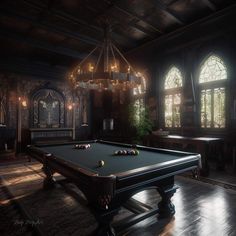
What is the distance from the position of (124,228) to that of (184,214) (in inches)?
39.9

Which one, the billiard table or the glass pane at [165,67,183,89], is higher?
the glass pane at [165,67,183,89]

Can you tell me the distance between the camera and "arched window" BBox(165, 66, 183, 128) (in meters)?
7.12

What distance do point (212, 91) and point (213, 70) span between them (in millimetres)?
659

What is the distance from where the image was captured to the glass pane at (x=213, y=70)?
19.5ft

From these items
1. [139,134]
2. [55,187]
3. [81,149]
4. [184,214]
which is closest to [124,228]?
[184,214]

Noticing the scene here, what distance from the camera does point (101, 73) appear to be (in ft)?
11.6

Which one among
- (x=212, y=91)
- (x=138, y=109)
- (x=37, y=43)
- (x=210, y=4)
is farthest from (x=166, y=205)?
(x=37, y=43)

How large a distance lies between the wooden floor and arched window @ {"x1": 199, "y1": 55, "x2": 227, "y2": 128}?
8.68ft

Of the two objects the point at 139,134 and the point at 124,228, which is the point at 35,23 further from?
the point at 124,228

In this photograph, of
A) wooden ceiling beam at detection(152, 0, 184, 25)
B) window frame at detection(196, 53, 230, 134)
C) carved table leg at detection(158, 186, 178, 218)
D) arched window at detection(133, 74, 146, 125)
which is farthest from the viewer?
arched window at detection(133, 74, 146, 125)

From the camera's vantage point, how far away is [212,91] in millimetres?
6176

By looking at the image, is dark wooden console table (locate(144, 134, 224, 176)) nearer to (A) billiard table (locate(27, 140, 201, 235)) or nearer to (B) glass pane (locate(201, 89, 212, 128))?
(B) glass pane (locate(201, 89, 212, 128))

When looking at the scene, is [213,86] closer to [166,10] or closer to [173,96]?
[173,96]

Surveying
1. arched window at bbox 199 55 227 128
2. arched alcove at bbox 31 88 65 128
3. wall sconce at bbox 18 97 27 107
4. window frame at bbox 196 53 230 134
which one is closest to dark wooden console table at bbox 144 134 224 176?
window frame at bbox 196 53 230 134
